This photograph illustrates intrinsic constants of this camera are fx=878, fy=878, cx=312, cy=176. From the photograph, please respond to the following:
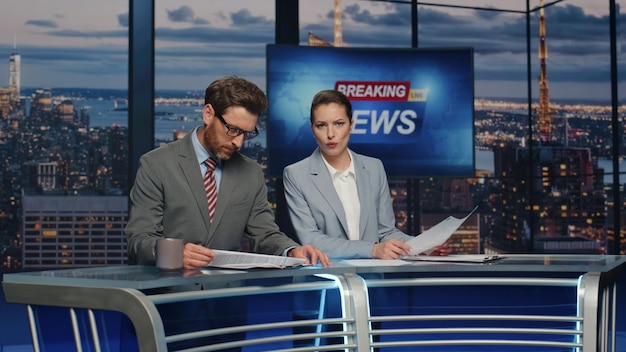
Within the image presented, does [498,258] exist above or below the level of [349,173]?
below

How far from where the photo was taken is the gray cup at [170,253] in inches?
88.4

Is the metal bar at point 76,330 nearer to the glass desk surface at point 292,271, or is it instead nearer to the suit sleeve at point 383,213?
the glass desk surface at point 292,271

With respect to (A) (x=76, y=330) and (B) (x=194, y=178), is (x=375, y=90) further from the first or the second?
(A) (x=76, y=330)

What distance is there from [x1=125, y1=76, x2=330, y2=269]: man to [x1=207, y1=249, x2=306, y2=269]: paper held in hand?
6.8 inches

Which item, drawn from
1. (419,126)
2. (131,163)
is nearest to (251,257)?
(131,163)

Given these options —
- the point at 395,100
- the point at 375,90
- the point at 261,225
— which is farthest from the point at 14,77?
the point at 261,225

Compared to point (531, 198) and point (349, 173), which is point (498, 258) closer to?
point (349, 173)

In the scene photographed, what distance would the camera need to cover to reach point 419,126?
6262 millimetres

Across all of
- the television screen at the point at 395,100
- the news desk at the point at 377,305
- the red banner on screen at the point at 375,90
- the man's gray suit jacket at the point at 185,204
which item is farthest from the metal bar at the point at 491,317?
the red banner on screen at the point at 375,90

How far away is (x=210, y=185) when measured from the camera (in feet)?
8.83

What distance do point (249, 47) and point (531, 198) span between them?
A: 9.59ft

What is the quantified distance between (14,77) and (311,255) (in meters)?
5.90

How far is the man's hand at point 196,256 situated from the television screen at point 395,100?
3.71 meters

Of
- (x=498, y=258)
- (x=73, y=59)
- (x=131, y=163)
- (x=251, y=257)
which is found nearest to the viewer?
(x=251, y=257)
